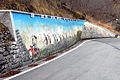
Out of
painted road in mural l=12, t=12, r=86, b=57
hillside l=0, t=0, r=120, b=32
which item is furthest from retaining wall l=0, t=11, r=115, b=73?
hillside l=0, t=0, r=120, b=32

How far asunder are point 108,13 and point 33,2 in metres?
35.8

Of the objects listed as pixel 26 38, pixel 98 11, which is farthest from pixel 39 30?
pixel 98 11

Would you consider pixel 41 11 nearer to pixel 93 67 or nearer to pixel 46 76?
pixel 93 67

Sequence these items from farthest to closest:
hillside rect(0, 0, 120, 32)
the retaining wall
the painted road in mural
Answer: hillside rect(0, 0, 120, 32)
the painted road in mural
the retaining wall

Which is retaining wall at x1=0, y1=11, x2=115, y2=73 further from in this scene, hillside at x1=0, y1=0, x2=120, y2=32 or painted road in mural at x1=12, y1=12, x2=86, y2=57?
hillside at x1=0, y1=0, x2=120, y2=32

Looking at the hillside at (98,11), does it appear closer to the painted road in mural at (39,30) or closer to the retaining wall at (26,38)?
the painted road in mural at (39,30)

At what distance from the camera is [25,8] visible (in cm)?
1747

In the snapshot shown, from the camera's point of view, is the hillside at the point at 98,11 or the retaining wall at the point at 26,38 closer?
the retaining wall at the point at 26,38

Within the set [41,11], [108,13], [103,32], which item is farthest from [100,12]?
[41,11]

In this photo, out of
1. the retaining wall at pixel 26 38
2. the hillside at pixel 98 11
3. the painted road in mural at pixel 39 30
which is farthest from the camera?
the hillside at pixel 98 11

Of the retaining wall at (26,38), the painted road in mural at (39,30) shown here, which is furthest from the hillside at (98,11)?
the retaining wall at (26,38)

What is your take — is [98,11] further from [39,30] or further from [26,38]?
[26,38]

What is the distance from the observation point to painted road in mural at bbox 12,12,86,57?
10663mm

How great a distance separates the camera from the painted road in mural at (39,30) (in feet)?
35.0
